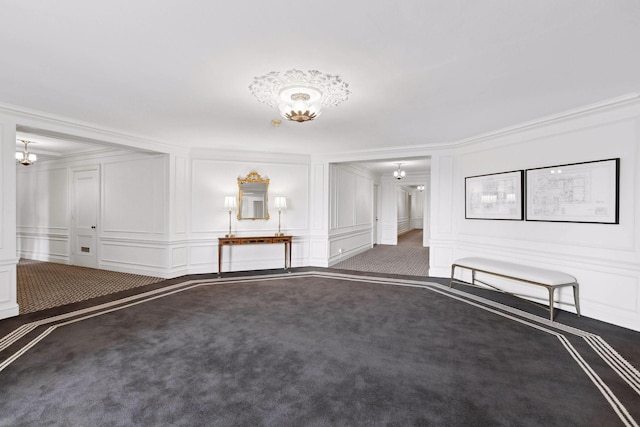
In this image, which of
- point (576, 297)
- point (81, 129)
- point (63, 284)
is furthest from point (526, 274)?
point (63, 284)

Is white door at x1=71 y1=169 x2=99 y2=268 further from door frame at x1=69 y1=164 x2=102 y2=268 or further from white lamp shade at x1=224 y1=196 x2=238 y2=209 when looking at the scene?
white lamp shade at x1=224 y1=196 x2=238 y2=209

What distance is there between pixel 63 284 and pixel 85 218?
7.07 feet

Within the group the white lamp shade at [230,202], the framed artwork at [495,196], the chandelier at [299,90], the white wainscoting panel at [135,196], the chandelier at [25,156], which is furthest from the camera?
the chandelier at [25,156]

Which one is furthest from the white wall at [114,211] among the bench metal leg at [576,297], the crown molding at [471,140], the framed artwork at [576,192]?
the bench metal leg at [576,297]

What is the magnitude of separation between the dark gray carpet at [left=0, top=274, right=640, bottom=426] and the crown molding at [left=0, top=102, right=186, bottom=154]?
8.78 ft

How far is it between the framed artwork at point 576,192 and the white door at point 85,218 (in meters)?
8.45

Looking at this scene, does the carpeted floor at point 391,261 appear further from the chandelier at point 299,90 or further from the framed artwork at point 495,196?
the chandelier at point 299,90

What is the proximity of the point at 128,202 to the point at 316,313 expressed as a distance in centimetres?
486

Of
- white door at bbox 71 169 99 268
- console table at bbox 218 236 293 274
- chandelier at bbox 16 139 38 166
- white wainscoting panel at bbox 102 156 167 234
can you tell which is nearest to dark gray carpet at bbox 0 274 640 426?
console table at bbox 218 236 293 274

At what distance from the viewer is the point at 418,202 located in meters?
18.7

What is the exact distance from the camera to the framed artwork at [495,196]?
4.77 m

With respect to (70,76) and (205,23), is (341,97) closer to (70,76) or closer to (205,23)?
(205,23)

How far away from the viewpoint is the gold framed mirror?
6574mm

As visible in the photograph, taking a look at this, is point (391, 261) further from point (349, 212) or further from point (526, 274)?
point (526, 274)
